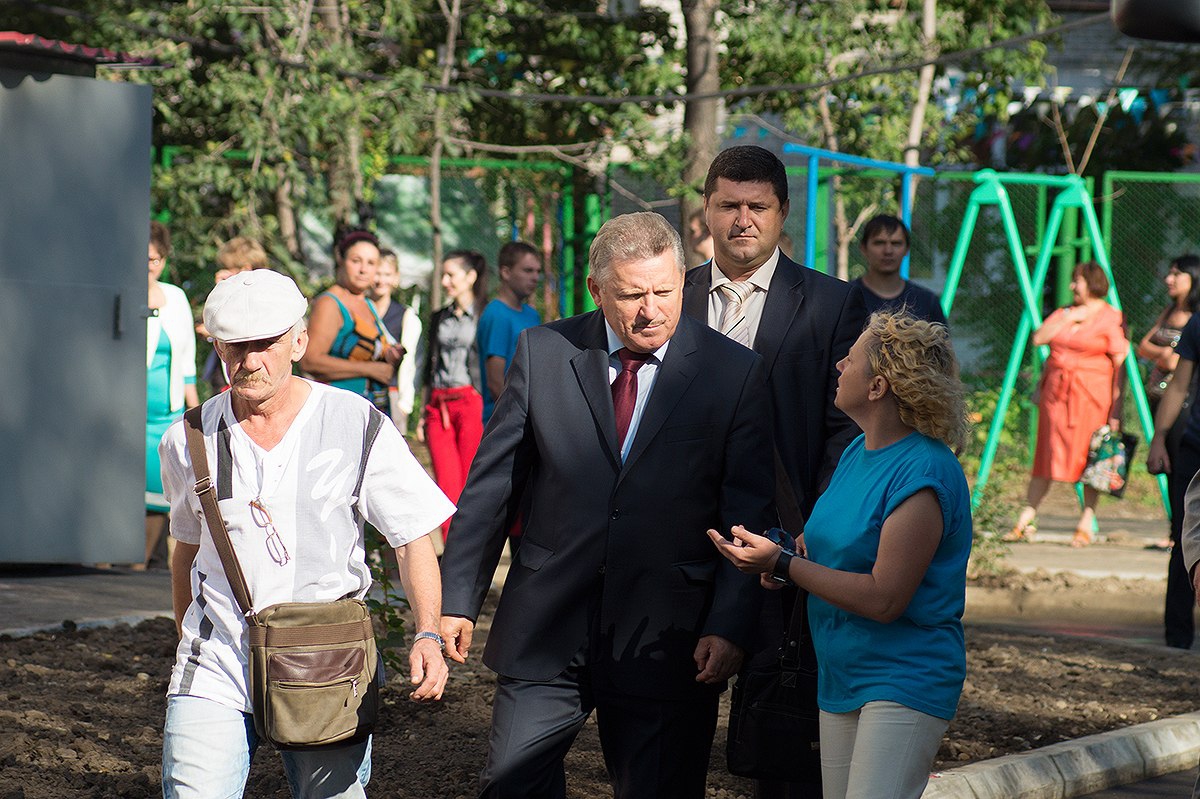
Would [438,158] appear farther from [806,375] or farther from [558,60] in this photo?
[806,375]

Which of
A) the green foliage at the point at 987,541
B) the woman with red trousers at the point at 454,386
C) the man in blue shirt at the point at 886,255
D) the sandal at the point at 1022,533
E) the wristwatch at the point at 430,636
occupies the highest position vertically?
the man in blue shirt at the point at 886,255

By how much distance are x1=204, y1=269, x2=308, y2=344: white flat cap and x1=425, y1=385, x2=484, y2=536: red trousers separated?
6041 mm

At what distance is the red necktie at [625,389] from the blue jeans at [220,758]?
103 cm

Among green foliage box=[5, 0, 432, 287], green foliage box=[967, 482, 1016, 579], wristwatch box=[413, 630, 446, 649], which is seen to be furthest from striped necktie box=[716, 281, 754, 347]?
green foliage box=[5, 0, 432, 287]

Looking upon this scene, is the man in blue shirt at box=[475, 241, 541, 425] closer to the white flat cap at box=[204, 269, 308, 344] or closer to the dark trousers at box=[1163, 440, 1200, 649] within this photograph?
the dark trousers at box=[1163, 440, 1200, 649]

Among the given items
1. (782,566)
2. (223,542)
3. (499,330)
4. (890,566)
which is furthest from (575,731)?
(499,330)

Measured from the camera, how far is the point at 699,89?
1580 cm

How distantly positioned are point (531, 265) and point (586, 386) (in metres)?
5.64

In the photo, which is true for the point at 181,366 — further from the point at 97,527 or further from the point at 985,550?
the point at 985,550

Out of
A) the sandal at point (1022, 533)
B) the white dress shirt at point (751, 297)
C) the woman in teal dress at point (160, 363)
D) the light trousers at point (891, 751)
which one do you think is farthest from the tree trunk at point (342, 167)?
the light trousers at point (891, 751)

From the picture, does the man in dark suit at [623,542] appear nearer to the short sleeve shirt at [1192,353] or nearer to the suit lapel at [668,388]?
the suit lapel at [668,388]

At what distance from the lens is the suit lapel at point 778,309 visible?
15.6ft

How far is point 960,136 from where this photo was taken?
18375 mm

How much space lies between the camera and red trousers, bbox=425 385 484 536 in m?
9.93
